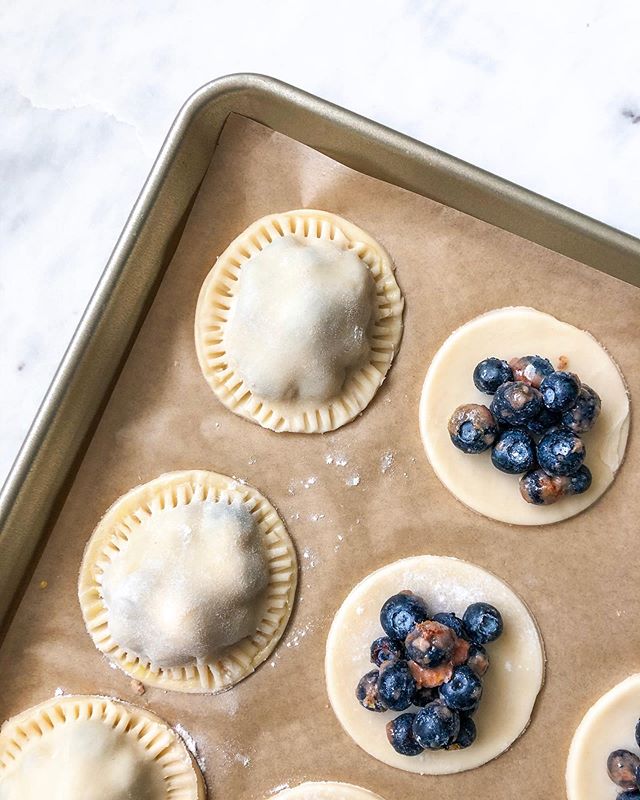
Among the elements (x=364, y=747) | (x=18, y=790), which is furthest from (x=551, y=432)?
(x=18, y=790)

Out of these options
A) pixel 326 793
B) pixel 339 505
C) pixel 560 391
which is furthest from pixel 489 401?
pixel 326 793

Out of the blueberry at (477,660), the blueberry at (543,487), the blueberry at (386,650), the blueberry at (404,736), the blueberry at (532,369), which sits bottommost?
the blueberry at (404,736)

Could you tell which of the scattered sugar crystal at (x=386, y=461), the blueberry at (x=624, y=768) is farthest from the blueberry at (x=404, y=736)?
the scattered sugar crystal at (x=386, y=461)

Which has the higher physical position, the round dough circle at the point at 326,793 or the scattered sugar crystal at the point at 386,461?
the scattered sugar crystal at the point at 386,461

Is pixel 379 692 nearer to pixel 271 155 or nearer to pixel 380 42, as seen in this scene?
pixel 271 155

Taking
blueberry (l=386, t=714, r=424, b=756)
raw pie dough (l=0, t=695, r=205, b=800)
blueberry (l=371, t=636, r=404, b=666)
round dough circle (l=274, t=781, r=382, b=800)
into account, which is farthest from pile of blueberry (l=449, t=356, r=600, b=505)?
raw pie dough (l=0, t=695, r=205, b=800)

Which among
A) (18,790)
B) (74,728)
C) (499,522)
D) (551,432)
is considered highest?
(551,432)

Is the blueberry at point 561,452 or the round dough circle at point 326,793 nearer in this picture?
the blueberry at point 561,452

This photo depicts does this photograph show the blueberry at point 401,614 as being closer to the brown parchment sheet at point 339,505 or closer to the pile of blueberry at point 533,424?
the brown parchment sheet at point 339,505
